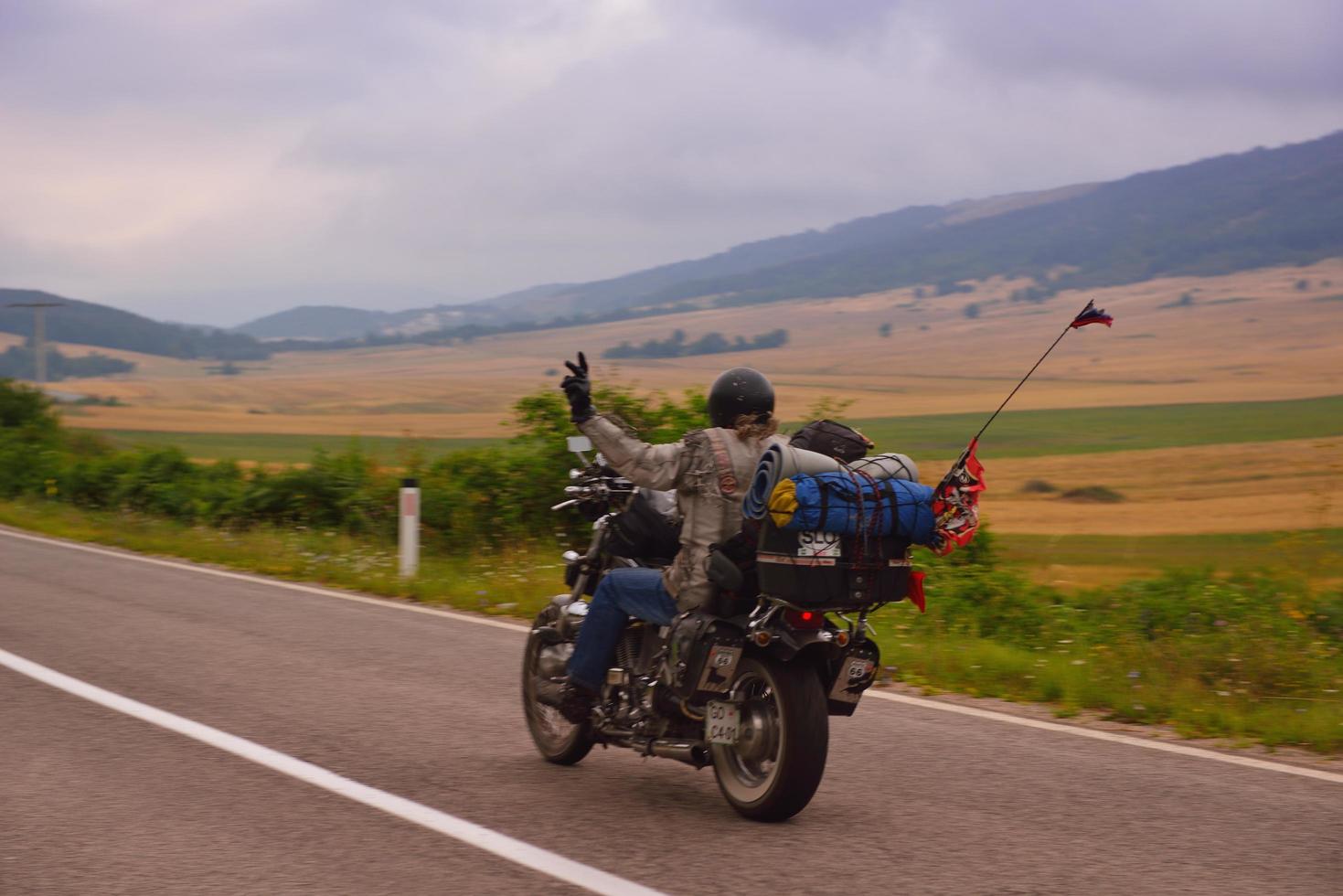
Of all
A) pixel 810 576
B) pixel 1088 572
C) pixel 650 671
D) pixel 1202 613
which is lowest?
pixel 1088 572

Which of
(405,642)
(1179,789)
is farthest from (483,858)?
(405,642)

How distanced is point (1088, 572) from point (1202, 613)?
10.1 metres

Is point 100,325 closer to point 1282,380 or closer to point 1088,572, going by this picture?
point 1282,380

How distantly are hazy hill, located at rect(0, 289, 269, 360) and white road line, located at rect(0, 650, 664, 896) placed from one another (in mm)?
167158

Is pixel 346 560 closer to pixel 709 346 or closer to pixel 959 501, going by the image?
pixel 959 501

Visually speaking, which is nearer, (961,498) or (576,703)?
(961,498)

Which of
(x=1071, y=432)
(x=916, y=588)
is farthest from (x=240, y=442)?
(x=916, y=588)

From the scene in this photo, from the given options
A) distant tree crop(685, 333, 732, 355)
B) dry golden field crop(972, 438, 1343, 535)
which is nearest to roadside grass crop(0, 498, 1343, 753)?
dry golden field crop(972, 438, 1343, 535)

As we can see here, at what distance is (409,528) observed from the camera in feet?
46.7

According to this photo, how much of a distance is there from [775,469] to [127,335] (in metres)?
186

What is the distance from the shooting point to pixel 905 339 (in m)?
156

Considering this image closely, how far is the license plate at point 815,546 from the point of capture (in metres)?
5.05

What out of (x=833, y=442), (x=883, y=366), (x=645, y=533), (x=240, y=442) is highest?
(x=833, y=442)

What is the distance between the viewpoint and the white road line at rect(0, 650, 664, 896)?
4734 mm
